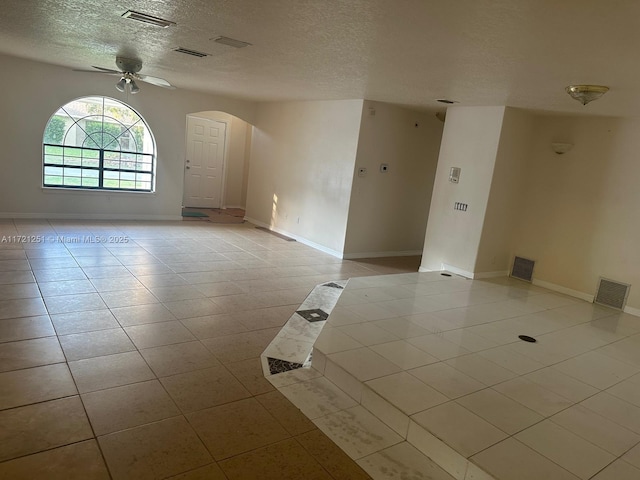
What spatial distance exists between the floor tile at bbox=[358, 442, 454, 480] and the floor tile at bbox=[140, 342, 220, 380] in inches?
50.2

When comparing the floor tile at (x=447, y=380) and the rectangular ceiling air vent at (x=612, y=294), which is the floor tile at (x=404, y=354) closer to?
the floor tile at (x=447, y=380)

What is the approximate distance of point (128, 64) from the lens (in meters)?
4.95

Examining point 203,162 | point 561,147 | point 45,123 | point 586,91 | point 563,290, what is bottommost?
point 563,290

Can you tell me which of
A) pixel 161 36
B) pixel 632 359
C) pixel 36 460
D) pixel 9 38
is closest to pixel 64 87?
pixel 9 38

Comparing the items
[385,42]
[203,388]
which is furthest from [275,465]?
[385,42]

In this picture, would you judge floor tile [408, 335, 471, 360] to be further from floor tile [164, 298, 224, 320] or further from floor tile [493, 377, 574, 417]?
floor tile [164, 298, 224, 320]

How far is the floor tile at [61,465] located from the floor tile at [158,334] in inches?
43.7

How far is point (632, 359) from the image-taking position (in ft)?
11.6

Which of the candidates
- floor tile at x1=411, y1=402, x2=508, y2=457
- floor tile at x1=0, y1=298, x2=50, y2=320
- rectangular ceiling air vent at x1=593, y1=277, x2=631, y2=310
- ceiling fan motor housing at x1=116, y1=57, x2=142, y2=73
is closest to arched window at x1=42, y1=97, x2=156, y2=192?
ceiling fan motor housing at x1=116, y1=57, x2=142, y2=73

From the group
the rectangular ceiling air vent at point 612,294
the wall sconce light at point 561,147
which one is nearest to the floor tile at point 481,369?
the rectangular ceiling air vent at point 612,294

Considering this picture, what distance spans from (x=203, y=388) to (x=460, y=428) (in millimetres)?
1517

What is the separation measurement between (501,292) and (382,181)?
2.53 meters

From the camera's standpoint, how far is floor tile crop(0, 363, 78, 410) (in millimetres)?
2318

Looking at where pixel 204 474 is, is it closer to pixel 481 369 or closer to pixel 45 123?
pixel 481 369
